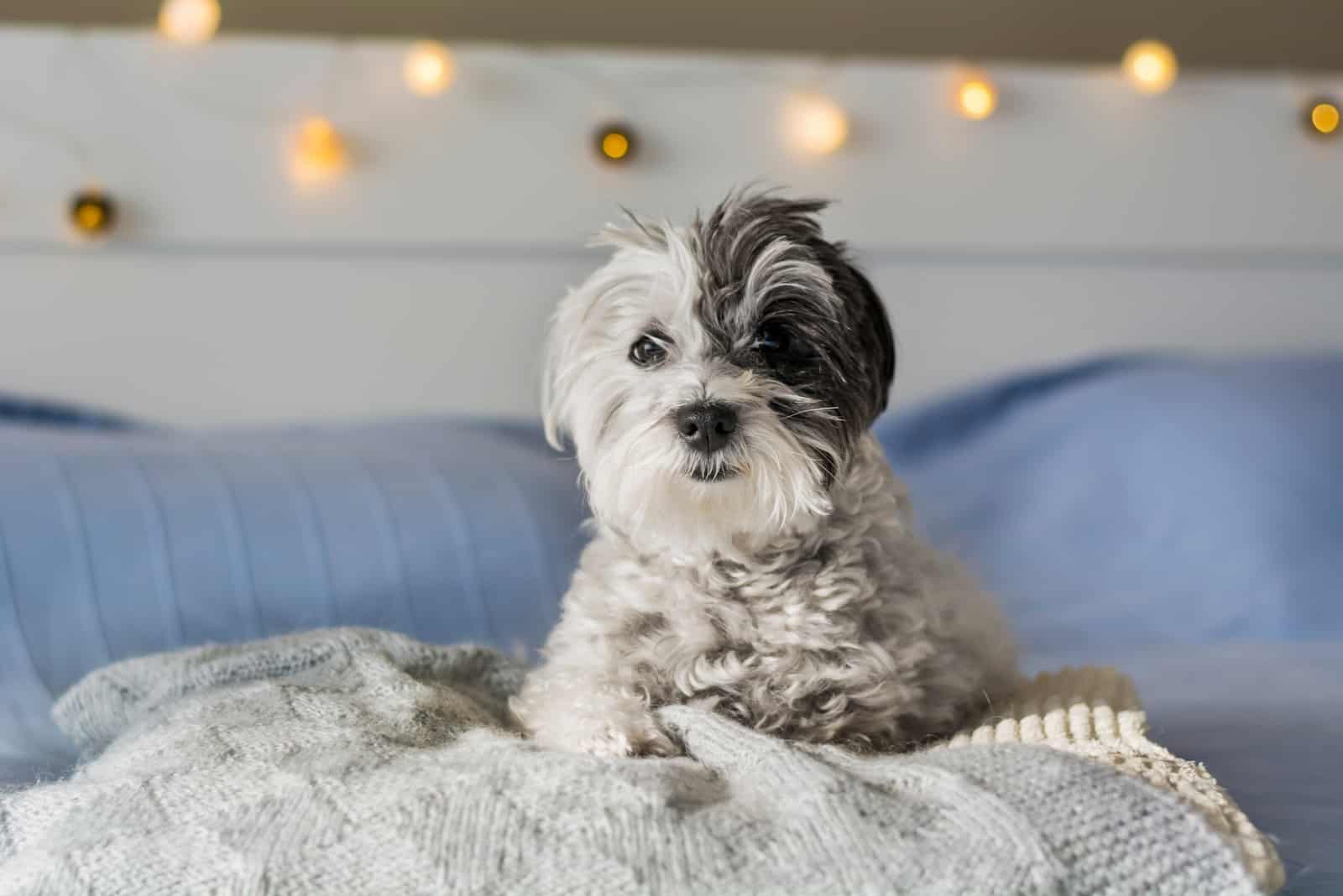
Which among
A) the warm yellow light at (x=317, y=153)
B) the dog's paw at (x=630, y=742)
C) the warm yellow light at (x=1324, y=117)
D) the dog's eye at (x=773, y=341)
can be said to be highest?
the warm yellow light at (x=1324, y=117)

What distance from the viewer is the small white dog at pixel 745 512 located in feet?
3.89

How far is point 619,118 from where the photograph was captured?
2758 mm

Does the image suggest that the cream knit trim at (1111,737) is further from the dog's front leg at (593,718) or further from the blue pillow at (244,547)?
the blue pillow at (244,547)

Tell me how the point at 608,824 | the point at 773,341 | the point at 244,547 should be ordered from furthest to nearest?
the point at 244,547 → the point at 773,341 → the point at 608,824

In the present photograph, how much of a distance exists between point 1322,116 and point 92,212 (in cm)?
255

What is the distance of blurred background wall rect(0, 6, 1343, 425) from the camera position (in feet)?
8.42

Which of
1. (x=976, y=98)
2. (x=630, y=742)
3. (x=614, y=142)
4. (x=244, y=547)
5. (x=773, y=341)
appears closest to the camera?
(x=630, y=742)

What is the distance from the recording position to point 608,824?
0.96 m

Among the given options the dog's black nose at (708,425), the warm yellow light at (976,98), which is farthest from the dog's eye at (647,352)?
the warm yellow light at (976,98)

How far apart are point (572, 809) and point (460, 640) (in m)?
0.98

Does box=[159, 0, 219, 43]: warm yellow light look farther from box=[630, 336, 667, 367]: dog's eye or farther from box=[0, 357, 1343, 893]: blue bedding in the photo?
box=[630, 336, 667, 367]: dog's eye

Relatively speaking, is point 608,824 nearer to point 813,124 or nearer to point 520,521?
point 520,521

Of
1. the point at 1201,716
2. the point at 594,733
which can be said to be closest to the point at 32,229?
the point at 594,733

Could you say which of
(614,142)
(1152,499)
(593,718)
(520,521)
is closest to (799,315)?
(593,718)
